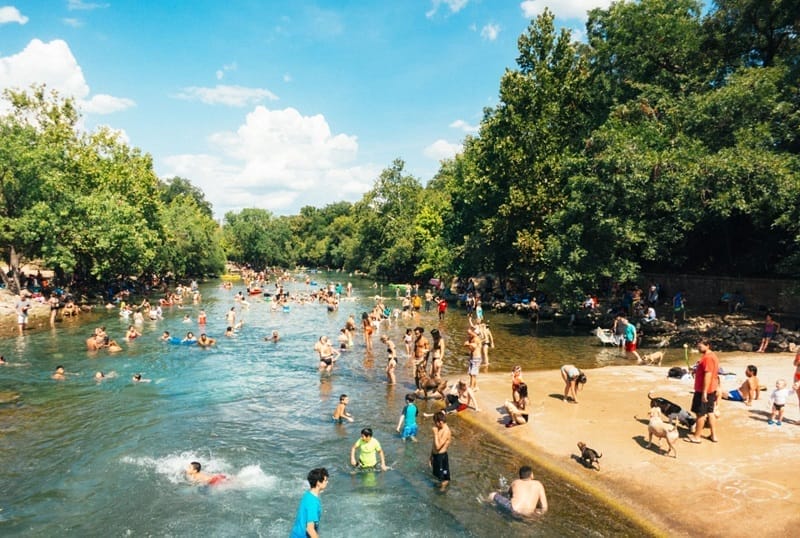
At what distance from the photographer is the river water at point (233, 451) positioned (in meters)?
10.4

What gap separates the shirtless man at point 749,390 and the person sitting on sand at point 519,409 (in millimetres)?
6396

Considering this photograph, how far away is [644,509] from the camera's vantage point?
32.9 ft

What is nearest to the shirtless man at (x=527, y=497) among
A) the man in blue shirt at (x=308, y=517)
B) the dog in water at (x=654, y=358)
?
the man in blue shirt at (x=308, y=517)

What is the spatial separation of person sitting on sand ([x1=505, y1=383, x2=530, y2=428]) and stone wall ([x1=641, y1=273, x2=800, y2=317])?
17.8m

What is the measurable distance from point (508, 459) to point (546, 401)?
425cm

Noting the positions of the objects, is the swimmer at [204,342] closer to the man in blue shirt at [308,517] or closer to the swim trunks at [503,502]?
the swim trunks at [503,502]

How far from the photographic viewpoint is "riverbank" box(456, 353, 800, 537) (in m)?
9.48

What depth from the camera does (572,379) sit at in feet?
53.5

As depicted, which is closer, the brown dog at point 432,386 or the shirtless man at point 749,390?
the shirtless man at point 749,390

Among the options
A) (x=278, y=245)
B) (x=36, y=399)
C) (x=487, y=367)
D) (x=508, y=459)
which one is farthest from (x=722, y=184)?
(x=278, y=245)

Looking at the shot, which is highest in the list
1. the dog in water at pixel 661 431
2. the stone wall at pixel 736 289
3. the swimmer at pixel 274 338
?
the stone wall at pixel 736 289

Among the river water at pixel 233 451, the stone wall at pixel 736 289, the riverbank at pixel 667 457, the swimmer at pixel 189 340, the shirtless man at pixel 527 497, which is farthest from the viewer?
the swimmer at pixel 189 340

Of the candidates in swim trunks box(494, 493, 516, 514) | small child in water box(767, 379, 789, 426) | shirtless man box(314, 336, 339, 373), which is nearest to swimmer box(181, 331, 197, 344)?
shirtless man box(314, 336, 339, 373)

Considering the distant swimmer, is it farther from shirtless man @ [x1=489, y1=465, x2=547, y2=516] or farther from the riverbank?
the riverbank
